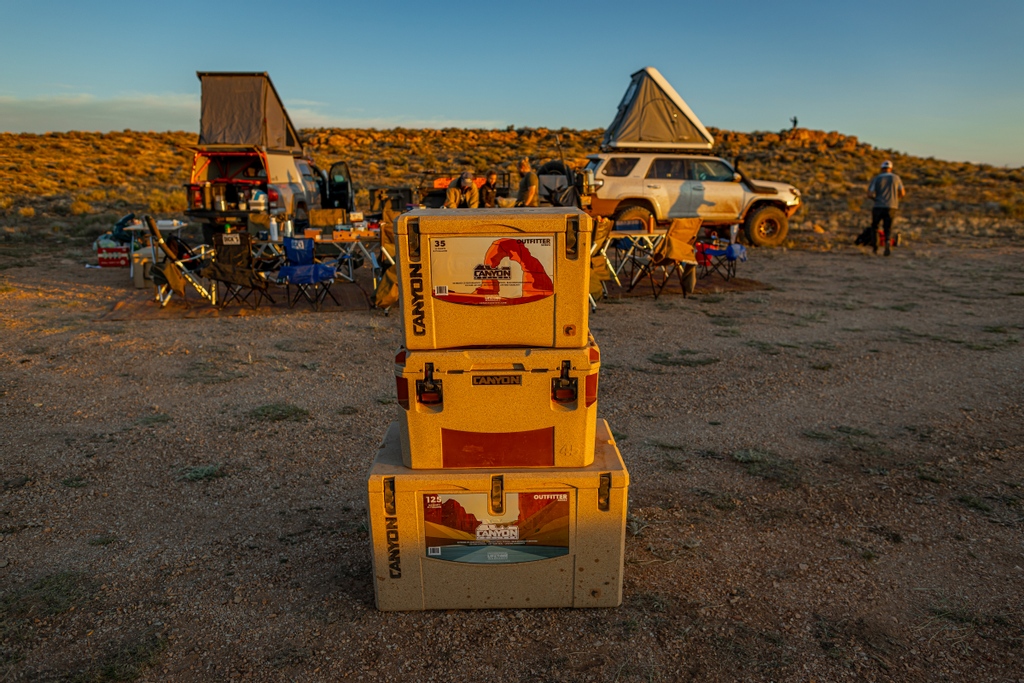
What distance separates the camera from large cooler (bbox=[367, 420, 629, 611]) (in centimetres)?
275

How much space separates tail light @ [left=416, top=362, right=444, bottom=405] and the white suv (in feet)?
31.7

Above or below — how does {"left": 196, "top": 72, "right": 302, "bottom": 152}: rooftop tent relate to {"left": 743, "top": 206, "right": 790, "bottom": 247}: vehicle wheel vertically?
above

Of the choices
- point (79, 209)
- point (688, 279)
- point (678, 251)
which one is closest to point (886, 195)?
point (688, 279)

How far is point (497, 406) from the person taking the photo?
2.74m

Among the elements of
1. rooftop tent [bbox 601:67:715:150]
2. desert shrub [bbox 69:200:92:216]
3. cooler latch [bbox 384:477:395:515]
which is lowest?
cooler latch [bbox 384:477:395:515]

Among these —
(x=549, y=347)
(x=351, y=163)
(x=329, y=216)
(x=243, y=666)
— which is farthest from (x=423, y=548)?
(x=351, y=163)

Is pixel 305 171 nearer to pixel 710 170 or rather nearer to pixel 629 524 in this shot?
pixel 710 170

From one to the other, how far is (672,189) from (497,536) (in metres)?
10.8

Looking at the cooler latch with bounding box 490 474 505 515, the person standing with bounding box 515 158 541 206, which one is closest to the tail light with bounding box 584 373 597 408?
the cooler latch with bounding box 490 474 505 515

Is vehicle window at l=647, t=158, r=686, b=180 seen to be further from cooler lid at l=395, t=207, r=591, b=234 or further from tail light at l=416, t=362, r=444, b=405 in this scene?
tail light at l=416, t=362, r=444, b=405

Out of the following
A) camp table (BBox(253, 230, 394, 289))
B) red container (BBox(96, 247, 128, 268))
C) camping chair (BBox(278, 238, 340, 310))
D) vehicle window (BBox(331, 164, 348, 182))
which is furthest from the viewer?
vehicle window (BBox(331, 164, 348, 182))

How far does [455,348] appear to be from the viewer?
107 inches

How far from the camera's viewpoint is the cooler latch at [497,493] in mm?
2750

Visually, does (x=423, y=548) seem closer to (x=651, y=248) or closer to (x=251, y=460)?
(x=251, y=460)
